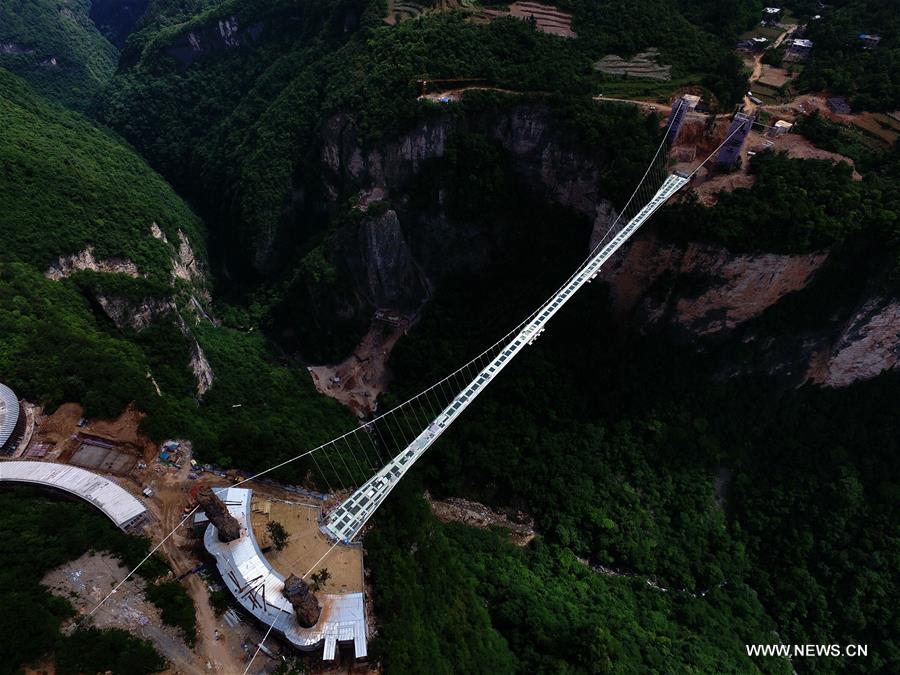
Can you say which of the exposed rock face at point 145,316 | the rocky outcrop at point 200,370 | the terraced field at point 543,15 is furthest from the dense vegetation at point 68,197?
the terraced field at point 543,15

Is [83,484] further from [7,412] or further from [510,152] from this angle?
[510,152]

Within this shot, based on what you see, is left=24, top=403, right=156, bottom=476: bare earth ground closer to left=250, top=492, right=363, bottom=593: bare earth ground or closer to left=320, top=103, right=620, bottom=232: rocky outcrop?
left=250, top=492, right=363, bottom=593: bare earth ground

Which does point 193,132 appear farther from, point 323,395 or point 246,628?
point 246,628

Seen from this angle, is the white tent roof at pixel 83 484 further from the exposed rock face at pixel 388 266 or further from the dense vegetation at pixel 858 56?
the dense vegetation at pixel 858 56

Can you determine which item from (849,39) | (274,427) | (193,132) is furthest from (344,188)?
(849,39)

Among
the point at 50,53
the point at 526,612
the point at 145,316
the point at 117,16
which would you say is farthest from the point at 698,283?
the point at 117,16
